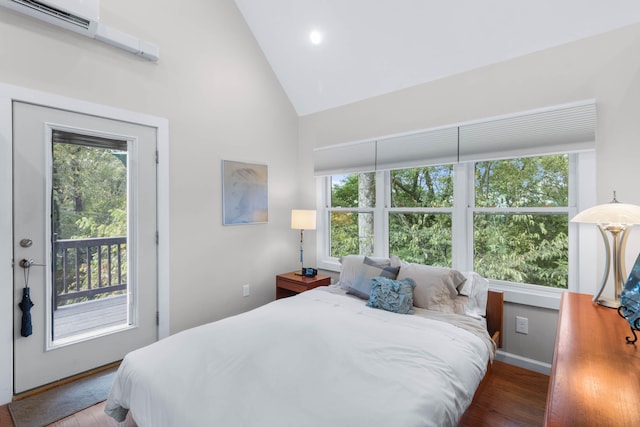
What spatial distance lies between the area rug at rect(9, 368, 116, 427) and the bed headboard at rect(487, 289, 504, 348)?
2.95 metres

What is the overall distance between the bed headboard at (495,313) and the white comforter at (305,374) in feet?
1.62

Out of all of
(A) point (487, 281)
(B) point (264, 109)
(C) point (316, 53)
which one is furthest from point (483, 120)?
(B) point (264, 109)

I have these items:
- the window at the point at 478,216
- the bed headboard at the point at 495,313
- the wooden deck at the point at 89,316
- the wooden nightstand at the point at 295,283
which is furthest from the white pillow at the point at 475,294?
the wooden deck at the point at 89,316

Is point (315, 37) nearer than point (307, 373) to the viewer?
No

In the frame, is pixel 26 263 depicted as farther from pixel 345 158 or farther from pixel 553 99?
pixel 553 99

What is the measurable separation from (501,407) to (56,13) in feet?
13.4

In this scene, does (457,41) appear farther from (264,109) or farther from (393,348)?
(393,348)

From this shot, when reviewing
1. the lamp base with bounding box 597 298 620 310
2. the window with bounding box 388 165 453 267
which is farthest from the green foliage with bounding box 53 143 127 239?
the lamp base with bounding box 597 298 620 310

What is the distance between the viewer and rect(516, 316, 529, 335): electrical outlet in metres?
2.53

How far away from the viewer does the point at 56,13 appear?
84.7 inches

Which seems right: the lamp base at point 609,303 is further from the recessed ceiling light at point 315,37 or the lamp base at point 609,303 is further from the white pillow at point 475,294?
the recessed ceiling light at point 315,37

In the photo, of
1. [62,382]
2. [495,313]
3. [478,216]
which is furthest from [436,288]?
[62,382]

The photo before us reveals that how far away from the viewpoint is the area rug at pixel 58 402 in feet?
6.38

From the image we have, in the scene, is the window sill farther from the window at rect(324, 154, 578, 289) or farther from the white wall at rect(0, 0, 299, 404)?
the white wall at rect(0, 0, 299, 404)
